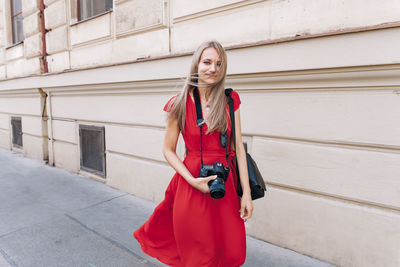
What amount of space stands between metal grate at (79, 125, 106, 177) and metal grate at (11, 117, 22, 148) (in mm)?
3373

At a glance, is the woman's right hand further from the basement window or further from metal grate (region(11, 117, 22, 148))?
metal grate (region(11, 117, 22, 148))

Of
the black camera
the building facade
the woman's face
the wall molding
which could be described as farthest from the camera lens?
the wall molding

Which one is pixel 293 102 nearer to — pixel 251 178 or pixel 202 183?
pixel 251 178

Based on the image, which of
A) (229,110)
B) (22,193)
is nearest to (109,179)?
(22,193)

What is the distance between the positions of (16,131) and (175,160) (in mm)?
7764

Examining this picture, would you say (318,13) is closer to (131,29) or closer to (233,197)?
(233,197)

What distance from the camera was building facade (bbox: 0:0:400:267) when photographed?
2.19 metres

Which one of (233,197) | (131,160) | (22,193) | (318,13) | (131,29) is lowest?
(22,193)

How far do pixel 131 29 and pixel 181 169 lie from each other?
10.4 feet

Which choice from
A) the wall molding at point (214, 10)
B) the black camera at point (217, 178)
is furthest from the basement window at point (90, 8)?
the black camera at point (217, 178)

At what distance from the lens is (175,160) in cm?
171

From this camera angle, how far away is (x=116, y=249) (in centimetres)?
271

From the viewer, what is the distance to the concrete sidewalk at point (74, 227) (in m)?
2.54

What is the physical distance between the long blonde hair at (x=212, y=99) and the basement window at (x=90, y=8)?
3.97 meters
